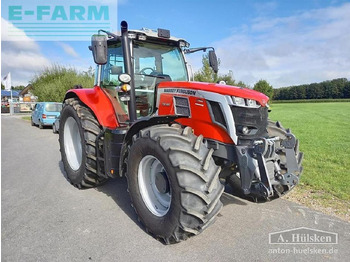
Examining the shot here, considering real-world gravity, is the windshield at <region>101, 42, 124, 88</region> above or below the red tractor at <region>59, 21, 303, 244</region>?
above

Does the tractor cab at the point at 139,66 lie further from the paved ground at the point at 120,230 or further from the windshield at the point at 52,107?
the windshield at the point at 52,107

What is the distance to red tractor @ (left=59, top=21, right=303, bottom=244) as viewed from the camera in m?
2.47

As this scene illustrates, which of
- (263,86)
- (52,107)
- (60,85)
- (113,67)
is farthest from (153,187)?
(263,86)

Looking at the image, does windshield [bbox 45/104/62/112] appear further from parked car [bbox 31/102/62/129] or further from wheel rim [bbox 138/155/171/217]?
wheel rim [bbox 138/155/171/217]

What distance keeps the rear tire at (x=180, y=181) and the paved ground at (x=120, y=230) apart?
243mm

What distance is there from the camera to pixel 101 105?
405 centimetres

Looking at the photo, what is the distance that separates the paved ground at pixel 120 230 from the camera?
2543 millimetres

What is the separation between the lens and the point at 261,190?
2.69 m

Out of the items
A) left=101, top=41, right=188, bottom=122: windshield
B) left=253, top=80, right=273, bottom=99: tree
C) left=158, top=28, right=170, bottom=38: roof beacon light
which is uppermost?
left=253, top=80, right=273, bottom=99: tree

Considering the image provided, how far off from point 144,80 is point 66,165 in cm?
226

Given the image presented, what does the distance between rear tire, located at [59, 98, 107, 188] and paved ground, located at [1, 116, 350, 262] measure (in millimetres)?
255

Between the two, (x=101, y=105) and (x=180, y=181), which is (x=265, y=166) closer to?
(x=180, y=181)

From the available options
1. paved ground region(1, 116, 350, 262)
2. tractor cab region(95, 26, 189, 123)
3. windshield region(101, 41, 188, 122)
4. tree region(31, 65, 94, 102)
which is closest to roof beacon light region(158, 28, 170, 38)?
tractor cab region(95, 26, 189, 123)

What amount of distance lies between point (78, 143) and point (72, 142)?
0.11 meters
